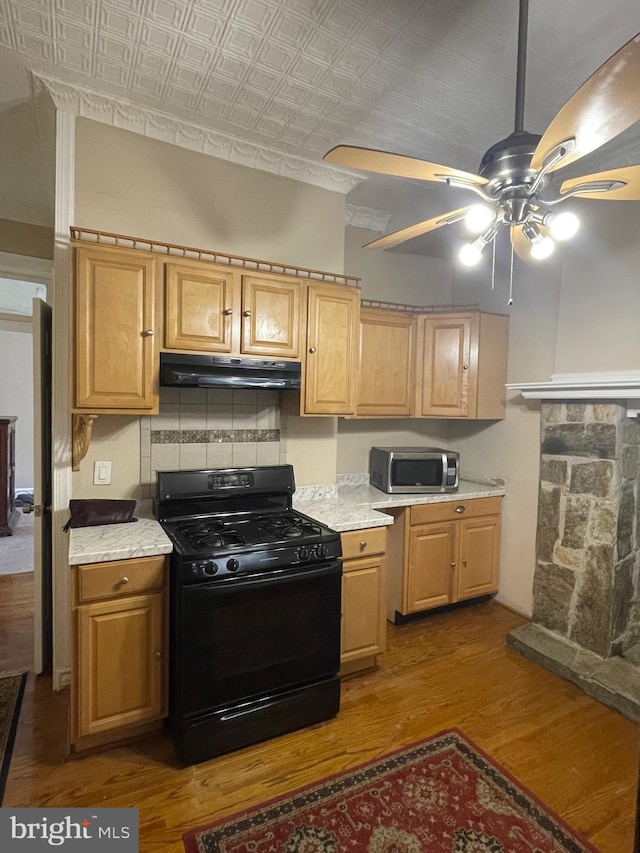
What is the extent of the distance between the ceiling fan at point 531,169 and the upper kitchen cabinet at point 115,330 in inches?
45.1

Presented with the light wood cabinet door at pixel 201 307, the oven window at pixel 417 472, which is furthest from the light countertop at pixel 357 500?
the light wood cabinet door at pixel 201 307

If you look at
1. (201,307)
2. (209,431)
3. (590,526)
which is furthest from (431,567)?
(201,307)

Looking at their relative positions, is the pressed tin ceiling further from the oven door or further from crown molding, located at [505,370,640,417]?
the oven door

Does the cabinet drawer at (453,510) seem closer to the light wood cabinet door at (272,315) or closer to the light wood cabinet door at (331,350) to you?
the light wood cabinet door at (331,350)

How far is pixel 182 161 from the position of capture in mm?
2471

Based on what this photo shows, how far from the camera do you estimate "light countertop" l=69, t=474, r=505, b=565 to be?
1890mm

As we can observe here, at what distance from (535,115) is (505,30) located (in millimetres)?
612

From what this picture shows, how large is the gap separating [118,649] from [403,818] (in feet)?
4.21

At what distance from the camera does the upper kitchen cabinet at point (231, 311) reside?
7.22ft

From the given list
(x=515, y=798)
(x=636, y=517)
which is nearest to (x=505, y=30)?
(x=636, y=517)

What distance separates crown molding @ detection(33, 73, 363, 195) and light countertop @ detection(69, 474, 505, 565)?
6.38 feet

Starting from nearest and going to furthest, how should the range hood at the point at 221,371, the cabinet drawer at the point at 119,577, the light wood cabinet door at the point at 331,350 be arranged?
the cabinet drawer at the point at 119,577
the range hood at the point at 221,371
the light wood cabinet door at the point at 331,350

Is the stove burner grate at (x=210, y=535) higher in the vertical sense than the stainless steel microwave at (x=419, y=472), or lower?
lower

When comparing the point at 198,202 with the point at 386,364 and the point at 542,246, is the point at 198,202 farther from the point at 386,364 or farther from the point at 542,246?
the point at 542,246
